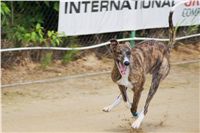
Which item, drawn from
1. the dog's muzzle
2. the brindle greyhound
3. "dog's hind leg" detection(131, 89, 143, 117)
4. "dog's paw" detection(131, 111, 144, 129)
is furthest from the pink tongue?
"dog's paw" detection(131, 111, 144, 129)

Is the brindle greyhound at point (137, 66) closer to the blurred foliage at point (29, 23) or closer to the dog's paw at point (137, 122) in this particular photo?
the dog's paw at point (137, 122)

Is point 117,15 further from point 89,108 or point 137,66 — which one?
point 137,66

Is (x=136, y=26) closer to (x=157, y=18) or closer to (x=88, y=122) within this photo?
(x=157, y=18)

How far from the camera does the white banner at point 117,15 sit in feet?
32.7

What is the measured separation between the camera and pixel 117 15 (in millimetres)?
10711

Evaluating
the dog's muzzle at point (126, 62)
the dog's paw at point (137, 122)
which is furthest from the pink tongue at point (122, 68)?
the dog's paw at point (137, 122)

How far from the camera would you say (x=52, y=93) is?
8.79 metres

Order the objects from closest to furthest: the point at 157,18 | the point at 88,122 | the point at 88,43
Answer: the point at 88,122 → the point at 88,43 → the point at 157,18

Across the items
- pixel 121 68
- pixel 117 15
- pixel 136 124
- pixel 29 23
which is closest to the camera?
pixel 121 68

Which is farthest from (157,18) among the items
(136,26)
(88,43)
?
(88,43)

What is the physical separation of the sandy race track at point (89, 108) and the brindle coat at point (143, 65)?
0.44 meters

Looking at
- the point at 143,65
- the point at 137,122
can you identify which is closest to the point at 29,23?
the point at 143,65

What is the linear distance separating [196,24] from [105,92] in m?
3.78

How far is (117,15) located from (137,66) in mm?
3897
